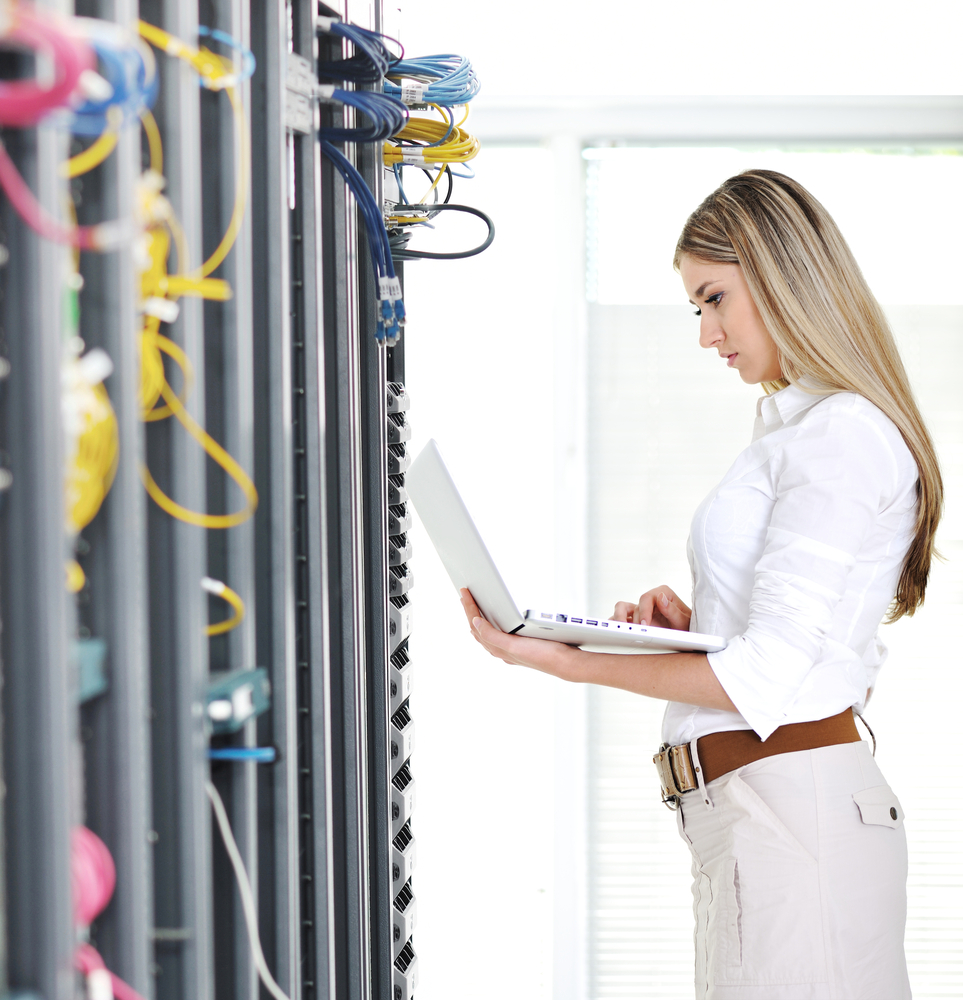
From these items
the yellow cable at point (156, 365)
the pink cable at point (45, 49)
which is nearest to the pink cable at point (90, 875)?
the yellow cable at point (156, 365)

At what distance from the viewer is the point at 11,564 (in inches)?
24.1

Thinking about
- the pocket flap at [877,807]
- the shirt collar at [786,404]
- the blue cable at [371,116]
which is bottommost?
the pocket flap at [877,807]

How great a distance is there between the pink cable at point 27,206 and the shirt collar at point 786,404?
3.30ft

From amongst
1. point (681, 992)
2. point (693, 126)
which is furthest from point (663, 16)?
point (681, 992)

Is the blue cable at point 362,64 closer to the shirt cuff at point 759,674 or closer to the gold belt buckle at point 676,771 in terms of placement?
the shirt cuff at point 759,674

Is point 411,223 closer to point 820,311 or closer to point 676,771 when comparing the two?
point 820,311

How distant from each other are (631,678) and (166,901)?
2.10 feet

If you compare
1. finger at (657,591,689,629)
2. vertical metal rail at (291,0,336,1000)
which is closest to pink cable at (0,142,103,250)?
vertical metal rail at (291,0,336,1000)

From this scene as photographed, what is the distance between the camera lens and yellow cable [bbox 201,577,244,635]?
917mm

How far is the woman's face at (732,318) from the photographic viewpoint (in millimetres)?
1340

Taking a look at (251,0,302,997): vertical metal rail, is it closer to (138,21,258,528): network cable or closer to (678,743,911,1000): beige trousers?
(138,21,258,528): network cable

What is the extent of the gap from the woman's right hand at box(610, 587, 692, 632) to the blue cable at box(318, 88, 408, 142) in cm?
84

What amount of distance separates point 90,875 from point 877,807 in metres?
1.01

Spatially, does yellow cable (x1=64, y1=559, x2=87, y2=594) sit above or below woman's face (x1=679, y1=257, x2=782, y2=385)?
below
